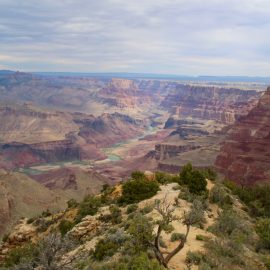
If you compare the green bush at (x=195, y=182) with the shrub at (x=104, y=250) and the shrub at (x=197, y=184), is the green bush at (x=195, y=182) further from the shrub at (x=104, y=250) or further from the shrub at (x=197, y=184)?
the shrub at (x=104, y=250)

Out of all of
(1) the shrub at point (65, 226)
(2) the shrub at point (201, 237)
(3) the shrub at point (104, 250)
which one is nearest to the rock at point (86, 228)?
(1) the shrub at point (65, 226)

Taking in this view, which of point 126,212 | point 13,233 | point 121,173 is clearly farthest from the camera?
point 121,173

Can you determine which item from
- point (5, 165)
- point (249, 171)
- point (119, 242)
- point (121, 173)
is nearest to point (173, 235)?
point (119, 242)

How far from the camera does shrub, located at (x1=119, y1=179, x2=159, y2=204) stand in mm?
35188

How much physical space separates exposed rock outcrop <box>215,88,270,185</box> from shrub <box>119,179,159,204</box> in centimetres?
5191

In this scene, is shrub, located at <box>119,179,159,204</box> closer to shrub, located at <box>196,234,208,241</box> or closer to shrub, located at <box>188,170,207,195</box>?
shrub, located at <box>188,170,207,195</box>

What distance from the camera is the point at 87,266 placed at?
2206 cm

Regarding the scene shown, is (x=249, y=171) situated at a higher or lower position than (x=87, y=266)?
lower

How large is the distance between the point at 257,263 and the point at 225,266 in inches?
122

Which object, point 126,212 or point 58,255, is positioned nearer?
point 58,255

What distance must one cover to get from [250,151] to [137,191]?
63.5 meters

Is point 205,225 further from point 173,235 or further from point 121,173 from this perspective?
point 121,173

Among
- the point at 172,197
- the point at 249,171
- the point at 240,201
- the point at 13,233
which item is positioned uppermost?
the point at 172,197

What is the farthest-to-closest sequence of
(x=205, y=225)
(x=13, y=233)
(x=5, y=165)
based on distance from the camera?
(x=5, y=165)
(x=13, y=233)
(x=205, y=225)
